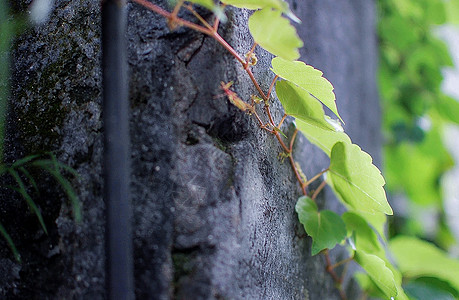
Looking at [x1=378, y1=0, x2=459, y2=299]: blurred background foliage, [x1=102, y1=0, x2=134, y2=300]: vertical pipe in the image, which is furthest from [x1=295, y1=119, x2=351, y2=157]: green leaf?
[x1=378, y1=0, x2=459, y2=299]: blurred background foliage

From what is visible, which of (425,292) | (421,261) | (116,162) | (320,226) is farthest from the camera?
(421,261)

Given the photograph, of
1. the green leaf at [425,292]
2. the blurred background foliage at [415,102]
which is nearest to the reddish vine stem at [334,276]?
the green leaf at [425,292]

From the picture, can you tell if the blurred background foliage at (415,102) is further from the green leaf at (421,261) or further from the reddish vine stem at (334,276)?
the reddish vine stem at (334,276)

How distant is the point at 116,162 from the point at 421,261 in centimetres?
100

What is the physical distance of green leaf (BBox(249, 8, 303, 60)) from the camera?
422 millimetres

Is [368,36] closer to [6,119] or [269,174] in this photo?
[269,174]

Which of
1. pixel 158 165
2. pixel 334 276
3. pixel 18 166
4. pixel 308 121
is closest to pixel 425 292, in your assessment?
pixel 334 276

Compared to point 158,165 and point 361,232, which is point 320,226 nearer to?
point 361,232

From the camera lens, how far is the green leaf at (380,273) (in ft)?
2.00

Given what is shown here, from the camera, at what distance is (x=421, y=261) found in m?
1.14

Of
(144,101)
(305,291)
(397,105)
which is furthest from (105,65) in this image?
(397,105)

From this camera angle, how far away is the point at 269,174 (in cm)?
56

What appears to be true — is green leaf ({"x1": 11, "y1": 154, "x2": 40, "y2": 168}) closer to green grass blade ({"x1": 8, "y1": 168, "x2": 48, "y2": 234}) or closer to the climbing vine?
green grass blade ({"x1": 8, "y1": 168, "x2": 48, "y2": 234})

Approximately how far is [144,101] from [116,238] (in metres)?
0.15
